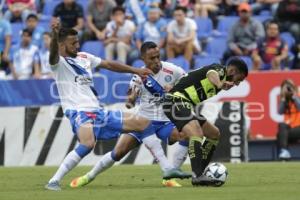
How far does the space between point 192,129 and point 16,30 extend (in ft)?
40.7

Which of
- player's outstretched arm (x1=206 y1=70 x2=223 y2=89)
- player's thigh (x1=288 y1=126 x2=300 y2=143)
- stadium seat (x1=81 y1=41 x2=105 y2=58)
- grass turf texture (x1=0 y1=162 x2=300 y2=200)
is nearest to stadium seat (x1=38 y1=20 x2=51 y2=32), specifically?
stadium seat (x1=81 y1=41 x2=105 y2=58)

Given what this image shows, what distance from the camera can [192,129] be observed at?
1318cm

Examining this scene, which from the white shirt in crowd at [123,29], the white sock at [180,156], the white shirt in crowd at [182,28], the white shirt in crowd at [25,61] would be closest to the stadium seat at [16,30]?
the white shirt in crowd at [25,61]

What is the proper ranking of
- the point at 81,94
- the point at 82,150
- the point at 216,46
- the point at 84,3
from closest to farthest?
the point at 82,150, the point at 81,94, the point at 216,46, the point at 84,3

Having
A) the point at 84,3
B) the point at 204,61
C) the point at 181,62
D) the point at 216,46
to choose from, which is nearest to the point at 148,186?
the point at 181,62

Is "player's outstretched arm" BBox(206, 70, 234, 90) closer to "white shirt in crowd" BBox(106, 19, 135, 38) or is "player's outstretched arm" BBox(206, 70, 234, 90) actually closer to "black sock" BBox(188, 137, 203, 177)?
"black sock" BBox(188, 137, 203, 177)

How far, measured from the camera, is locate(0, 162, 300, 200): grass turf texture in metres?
11.6

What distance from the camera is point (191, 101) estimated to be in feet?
44.8

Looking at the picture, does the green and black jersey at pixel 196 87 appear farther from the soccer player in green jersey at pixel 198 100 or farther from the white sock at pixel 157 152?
the white sock at pixel 157 152

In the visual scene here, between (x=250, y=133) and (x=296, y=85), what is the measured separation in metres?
1.45

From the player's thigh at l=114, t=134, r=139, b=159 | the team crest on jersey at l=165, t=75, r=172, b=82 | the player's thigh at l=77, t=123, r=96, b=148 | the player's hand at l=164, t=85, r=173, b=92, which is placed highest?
the team crest on jersey at l=165, t=75, r=172, b=82

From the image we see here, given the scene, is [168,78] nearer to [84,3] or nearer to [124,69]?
[124,69]

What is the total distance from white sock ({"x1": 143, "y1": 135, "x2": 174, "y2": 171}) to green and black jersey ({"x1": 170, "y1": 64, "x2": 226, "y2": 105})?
733 millimetres

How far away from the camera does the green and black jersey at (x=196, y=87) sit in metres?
13.5
